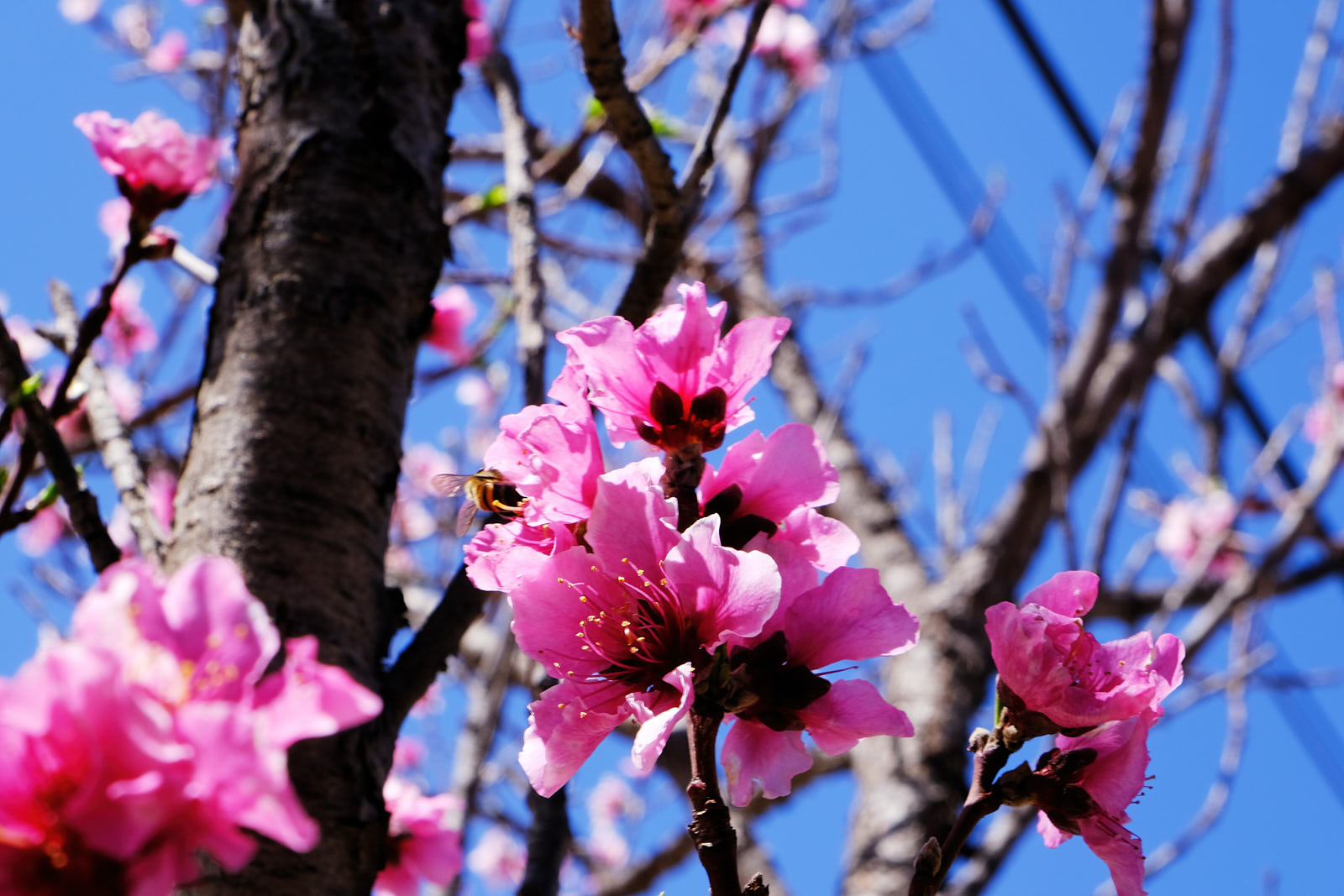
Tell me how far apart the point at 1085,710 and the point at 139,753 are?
1.78ft

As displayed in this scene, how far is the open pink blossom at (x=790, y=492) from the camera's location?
763 millimetres

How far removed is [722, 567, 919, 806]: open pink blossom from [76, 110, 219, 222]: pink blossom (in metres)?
0.96

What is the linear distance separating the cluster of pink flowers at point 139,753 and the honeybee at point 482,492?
0.36 meters

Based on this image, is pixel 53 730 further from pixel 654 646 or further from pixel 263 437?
pixel 263 437

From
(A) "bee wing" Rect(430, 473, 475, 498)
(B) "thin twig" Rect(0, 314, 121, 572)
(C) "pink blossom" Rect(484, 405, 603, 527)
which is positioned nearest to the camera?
(C) "pink blossom" Rect(484, 405, 603, 527)

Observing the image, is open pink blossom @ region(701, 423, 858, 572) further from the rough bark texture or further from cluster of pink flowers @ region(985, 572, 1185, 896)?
the rough bark texture

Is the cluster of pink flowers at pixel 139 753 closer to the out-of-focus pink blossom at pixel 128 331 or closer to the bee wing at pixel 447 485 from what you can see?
the bee wing at pixel 447 485

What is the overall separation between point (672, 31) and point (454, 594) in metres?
3.06

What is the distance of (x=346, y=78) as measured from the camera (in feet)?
4.30

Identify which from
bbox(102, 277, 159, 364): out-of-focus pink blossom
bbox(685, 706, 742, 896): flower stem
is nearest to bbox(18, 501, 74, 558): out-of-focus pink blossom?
bbox(102, 277, 159, 364): out-of-focus pink blossom

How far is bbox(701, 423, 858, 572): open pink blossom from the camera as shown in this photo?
76 cm

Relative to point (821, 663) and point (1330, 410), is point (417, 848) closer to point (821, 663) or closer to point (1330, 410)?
point (821, 663)

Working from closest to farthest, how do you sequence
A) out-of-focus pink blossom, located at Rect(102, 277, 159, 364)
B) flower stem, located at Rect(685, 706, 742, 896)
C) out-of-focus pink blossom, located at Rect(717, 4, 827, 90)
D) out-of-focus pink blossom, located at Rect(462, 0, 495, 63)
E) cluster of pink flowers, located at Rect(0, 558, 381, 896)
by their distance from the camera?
cluster of pink flowers, located at Rect(0, 558, 381, 896) < flower stem, located at Rect(685, 706, 742, 896) < out-of-focus pink blossom, located at Rect(462, 0, 495, 63) < out-of-focus pink blossom, located at Rect(102, 277, 159, 364) < out-of-focus pink blossom, located at Rect(717, 4, 827, 90)

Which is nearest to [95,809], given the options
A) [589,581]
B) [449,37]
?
[589,581]
